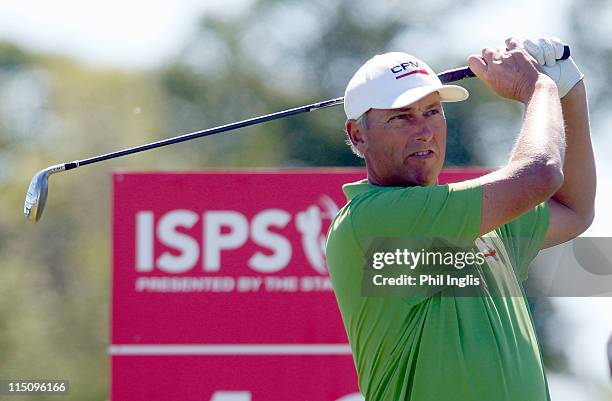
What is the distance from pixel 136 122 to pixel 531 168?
581 inches

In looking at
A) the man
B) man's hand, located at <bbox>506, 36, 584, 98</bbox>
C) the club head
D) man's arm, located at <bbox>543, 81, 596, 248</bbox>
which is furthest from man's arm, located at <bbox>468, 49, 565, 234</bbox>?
the club head

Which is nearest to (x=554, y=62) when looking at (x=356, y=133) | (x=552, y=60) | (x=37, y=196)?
(x=552, y=60)

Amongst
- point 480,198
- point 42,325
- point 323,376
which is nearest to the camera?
point 480,198

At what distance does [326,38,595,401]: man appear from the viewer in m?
3.70

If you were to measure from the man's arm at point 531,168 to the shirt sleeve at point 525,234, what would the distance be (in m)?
0.44

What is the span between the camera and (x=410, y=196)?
3.78 metres

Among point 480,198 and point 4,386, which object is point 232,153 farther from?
point 480,198

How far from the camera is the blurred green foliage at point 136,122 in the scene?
1645cm

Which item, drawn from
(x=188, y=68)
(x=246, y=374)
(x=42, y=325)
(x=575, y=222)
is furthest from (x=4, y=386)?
(x=188, y=68)

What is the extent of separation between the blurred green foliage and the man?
11750 millimetres

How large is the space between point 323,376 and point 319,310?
0.27 meters

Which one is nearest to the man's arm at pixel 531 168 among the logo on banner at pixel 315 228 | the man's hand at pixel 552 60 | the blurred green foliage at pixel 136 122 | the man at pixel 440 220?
the man at pixel 440 220

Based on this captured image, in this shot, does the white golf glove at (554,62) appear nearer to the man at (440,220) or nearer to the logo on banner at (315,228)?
the man at (440,220)

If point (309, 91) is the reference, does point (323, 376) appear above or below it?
below
